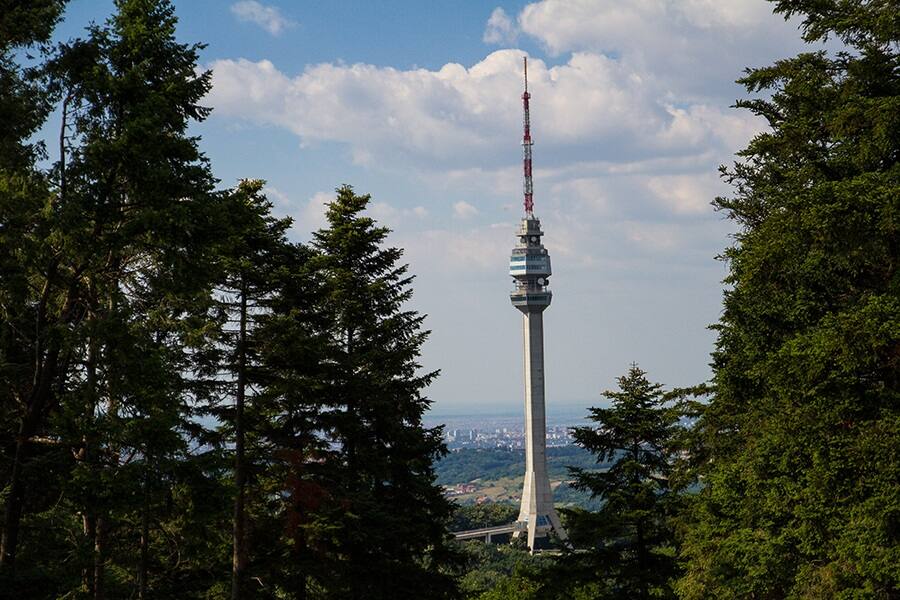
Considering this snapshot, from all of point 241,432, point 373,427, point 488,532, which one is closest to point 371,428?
point 373,427

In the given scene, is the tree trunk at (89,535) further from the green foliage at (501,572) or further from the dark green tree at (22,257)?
the green foliage at (501,572)

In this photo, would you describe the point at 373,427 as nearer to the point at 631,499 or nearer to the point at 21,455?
the point at 631,499

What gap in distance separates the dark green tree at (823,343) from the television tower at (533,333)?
145565mm

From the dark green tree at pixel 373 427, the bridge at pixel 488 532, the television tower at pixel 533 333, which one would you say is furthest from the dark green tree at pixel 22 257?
the television tower at pixel 533 333

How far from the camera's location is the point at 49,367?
1552 cm

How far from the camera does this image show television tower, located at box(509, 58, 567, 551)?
542ft

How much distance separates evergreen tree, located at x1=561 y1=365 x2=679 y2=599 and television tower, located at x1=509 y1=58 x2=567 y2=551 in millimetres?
140821

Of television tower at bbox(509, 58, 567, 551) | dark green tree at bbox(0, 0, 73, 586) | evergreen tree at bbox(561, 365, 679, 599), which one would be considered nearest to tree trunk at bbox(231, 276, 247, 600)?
dark green tree at bbox(0, 0, 73, 586)

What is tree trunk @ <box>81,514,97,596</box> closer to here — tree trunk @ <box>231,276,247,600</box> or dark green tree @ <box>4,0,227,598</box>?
dark green tree @ <box>4,0,227,598</box>

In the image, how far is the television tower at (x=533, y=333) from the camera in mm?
165250

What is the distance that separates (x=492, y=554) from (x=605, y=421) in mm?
80463

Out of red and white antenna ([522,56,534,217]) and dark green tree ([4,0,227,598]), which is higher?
red and white antenna ([522,56,534,217])

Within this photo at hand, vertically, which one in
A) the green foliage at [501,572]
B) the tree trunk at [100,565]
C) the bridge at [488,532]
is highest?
the tree trunk at [100,565]

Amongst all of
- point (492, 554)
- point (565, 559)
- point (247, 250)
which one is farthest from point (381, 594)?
point (492, 554)
